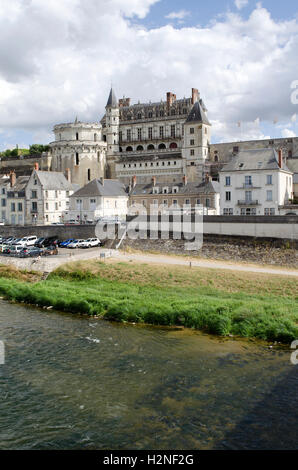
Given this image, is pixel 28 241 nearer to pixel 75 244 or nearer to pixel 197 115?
pixel 75 244

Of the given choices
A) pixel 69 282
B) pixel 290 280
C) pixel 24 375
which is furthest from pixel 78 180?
pixel 24 375

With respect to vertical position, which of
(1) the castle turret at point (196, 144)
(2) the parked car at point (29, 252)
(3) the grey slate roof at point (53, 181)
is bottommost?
(2) the parked car at point (29, 252)

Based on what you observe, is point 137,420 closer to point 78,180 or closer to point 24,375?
point 24,375

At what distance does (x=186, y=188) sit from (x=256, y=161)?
1178 cm

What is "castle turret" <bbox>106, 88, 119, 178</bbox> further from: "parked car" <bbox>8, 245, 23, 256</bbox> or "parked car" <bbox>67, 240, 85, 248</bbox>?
"parked car" <bbox>8, 245, 23, 256</bbox>

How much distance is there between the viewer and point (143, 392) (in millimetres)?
12906

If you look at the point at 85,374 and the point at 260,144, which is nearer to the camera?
the point at 85,374

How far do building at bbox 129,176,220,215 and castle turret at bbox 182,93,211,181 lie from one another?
12245 mm

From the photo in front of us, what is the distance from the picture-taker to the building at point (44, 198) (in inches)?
1905

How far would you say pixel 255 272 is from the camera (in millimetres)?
25312

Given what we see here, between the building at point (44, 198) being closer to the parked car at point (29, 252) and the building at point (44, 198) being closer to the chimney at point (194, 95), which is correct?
A: the parked car at point (29, 252)

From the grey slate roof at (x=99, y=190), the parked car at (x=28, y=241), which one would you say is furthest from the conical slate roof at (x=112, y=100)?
the parked car at (x=28, y=241)

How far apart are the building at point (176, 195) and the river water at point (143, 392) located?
2652cm
